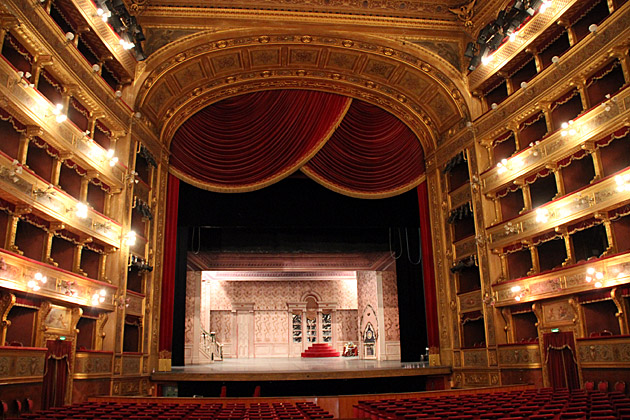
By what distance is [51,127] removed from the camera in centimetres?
962

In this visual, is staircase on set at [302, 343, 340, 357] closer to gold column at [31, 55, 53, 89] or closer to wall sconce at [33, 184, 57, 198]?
wall sconce at [33, 184, 57, 198]

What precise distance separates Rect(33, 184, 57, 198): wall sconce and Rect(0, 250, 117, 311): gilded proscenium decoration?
47.6 inches

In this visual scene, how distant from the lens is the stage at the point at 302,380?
12.3 metres

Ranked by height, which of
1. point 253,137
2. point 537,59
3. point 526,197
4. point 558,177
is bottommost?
point 526,197

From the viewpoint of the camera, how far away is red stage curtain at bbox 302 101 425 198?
15.3 m

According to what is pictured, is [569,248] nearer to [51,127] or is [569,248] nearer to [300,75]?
[300,75]

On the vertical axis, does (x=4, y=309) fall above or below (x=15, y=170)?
below

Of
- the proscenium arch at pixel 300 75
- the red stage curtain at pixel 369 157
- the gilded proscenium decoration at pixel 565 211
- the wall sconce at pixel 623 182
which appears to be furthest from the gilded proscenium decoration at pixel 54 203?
the wall sconce at pixel 623 182

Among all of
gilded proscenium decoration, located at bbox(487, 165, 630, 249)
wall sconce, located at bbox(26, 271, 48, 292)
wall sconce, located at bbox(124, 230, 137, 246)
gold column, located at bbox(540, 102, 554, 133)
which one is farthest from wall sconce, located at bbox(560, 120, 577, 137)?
wall sconce, located at bbox(26, 271, 48, 292)

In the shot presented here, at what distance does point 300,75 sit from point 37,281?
9.48m

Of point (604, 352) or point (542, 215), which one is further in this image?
point (542, 215)

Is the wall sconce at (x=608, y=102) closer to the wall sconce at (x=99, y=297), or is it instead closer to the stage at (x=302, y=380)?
the stage at (x=302, y=380)

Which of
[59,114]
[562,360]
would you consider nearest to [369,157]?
[562,360]

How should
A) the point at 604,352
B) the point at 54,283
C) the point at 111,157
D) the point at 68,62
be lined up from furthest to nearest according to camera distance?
the point at 111,157
the point at 68,62
the point at 604,352
the point at 54,283
